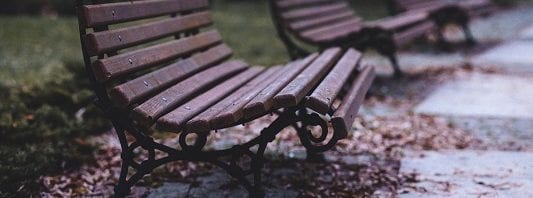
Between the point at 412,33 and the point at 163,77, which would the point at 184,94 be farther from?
the point at 412,33

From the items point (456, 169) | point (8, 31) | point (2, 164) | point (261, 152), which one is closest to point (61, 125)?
point (2, 164)

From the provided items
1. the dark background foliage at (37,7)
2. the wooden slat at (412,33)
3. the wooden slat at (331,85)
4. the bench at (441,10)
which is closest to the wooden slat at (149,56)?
the wooden slat at (331,85)

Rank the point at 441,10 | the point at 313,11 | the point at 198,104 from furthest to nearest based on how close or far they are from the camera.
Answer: the point at 441,10, the point at 313,11, the point at 198,104

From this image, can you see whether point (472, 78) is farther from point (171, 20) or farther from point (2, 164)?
point (2, 164)

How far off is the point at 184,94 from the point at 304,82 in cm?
63

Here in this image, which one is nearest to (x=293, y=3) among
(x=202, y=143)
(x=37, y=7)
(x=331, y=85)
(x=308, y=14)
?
(x=308, y=14)

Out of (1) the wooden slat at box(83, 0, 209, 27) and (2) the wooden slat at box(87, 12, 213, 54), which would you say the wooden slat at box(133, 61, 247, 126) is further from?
(1) the wooden slat at box(83, 0, 209, 27)

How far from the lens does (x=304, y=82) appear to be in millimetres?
2932

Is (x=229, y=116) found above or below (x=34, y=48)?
above

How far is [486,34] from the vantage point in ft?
32.1

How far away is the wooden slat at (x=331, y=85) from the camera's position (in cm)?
268

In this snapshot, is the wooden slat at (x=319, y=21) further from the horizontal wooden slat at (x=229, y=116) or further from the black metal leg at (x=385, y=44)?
the horizontal wooden slat at (x=229, y=116)

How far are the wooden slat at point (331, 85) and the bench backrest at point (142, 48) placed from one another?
0.70 meters

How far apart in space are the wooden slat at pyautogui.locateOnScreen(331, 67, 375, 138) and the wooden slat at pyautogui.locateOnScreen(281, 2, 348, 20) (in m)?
1.37
